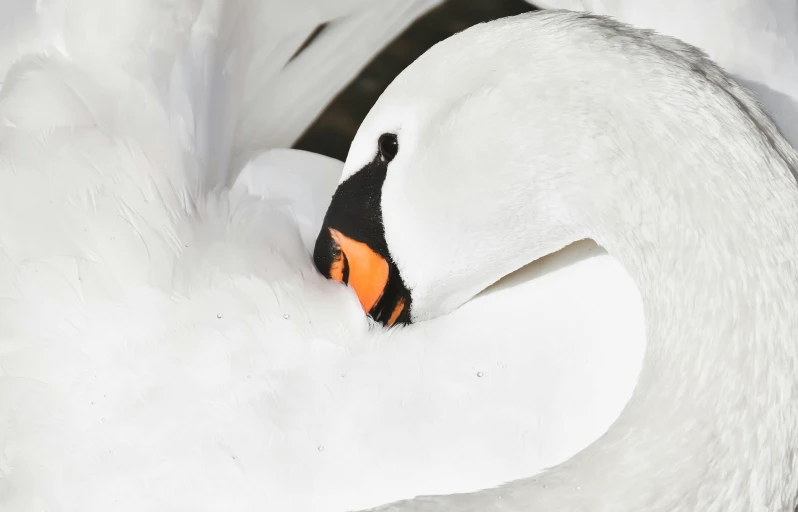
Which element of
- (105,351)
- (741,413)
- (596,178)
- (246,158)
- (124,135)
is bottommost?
(741,413)

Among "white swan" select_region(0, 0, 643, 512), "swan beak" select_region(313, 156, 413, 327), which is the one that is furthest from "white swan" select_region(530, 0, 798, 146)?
"swan beak" select_region(313, 156, 413, 327)

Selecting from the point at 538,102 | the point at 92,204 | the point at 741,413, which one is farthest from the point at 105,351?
the point at 741,413

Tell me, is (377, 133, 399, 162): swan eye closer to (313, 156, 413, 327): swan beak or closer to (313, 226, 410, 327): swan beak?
(313, 156, 413, 327): swan beak

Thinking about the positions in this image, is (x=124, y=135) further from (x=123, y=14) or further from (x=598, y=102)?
(x=598, y=102)

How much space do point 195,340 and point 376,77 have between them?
116 centimetres

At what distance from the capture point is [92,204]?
5.74ft

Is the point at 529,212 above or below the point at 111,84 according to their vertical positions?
below

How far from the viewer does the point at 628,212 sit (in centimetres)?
142

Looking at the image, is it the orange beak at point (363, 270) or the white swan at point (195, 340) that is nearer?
the white swan at point (195, 340)

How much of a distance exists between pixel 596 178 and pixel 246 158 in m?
0.87

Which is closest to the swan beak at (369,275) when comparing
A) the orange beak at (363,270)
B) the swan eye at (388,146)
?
the orange beak at (363,270)

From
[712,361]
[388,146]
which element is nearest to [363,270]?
[388,146]

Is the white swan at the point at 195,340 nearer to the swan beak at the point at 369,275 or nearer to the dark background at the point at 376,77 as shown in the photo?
the swan beak at the point at 369,275

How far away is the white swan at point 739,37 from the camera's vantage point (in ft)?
6.60
